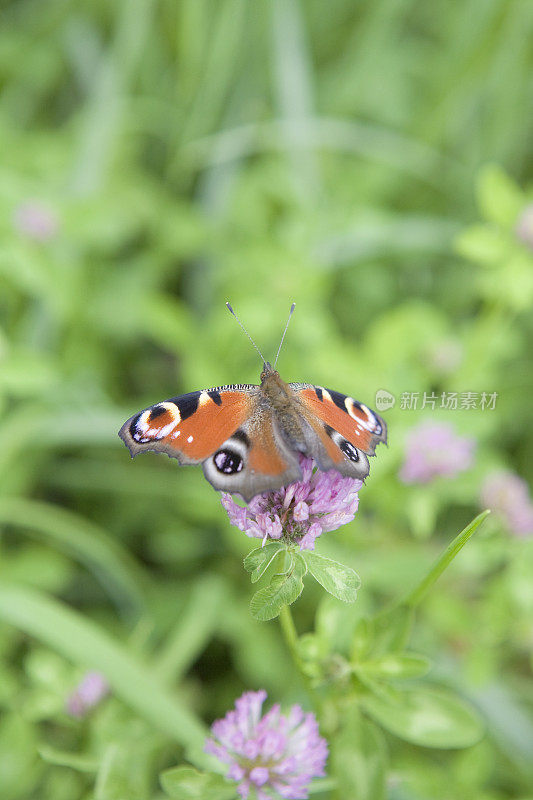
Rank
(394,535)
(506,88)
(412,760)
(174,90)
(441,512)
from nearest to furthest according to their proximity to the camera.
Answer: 1. (412,760)
2. (394,535)
3. (441,512)
4. (506,88)
5. (174,90)

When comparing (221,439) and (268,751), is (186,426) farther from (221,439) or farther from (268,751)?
(268,751)

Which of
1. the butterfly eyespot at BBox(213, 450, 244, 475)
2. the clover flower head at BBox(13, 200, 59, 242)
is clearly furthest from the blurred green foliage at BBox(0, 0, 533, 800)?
the butterfly eyespot at BBox(213, 450, 244, 475)

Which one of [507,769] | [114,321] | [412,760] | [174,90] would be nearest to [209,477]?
[412,760]

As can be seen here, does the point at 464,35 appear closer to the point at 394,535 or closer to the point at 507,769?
the point at 394,535

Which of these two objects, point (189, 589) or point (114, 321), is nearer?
point (189, 589)

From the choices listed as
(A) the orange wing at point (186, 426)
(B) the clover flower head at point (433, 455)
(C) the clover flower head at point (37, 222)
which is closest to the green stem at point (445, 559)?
(A) the orange wing at point (186, 426)

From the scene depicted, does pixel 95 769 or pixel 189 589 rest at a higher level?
pixel 189 589

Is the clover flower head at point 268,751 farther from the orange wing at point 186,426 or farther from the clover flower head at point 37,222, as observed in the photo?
the clover flower head at point 37,222

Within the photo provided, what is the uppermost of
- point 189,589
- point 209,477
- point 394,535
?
point 394,535
